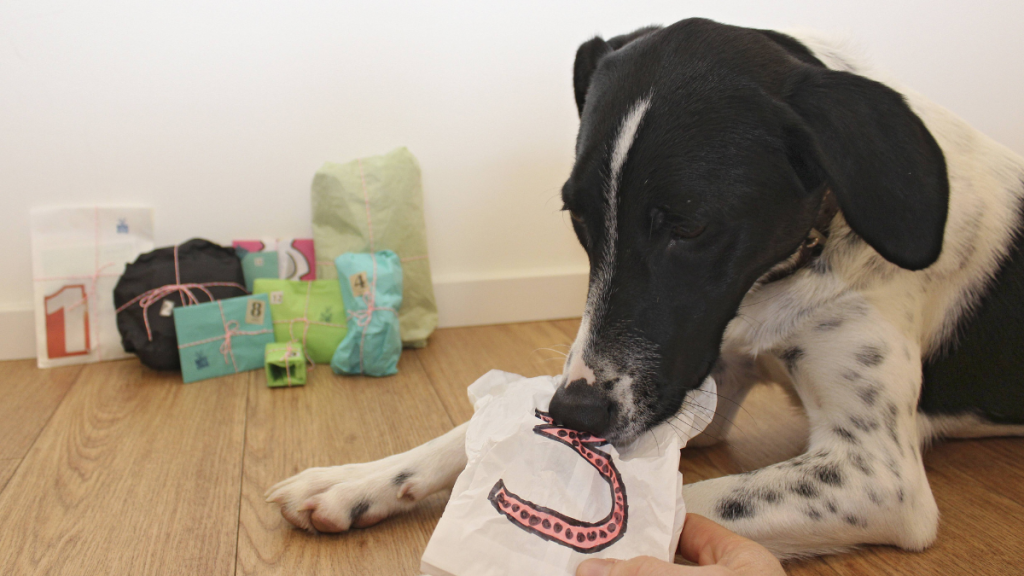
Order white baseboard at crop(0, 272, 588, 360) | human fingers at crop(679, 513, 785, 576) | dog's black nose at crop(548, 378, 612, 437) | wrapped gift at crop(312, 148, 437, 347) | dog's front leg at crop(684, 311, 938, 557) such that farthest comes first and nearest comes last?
white baseboard at crop(0, 272, 588, 360)
wrapped gift at crop(312, 148, 437, 347)
dog's front leg at crop(684, 311, 938, 557)
dog's black nose at crop(548, 378, 612, 437)
human fingers at crop(679, 513, 785, 576)

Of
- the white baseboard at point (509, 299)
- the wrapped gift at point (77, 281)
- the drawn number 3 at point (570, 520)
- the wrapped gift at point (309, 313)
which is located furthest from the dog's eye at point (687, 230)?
the wrapped gift at point (77, 281)

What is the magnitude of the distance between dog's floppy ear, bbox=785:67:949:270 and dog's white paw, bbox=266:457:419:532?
82cm

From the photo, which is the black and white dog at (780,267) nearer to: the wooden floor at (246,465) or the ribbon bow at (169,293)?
the wooden floor at (246,465)

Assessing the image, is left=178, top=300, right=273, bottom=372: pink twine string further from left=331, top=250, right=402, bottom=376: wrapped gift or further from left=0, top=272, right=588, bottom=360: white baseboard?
left=0, top=272, right=588, bottom=360: white baseboard

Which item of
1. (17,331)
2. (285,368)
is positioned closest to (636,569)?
(285,368)

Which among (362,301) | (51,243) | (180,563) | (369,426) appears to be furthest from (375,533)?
(51,243)

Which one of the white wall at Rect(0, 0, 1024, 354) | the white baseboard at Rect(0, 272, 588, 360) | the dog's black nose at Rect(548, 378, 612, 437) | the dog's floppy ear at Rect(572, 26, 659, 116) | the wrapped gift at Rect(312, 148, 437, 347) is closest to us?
the dog's black nose at Rect(548, 378, 612, 437)

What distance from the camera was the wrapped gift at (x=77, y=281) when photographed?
2074 millimetres

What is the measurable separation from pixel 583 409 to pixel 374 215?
1438mm

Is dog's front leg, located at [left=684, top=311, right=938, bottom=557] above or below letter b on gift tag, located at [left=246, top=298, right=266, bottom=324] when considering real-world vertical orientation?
above

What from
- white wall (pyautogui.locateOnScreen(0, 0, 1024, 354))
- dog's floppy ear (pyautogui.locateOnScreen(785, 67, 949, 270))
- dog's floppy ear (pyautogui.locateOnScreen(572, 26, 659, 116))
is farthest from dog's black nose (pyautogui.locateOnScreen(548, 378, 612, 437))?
white wall (pyautogui.locateOnScreen(0, 0, 1024, 354))

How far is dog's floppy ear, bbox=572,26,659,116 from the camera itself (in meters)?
1.40

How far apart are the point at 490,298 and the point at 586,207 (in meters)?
1.53

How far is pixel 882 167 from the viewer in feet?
3.06
